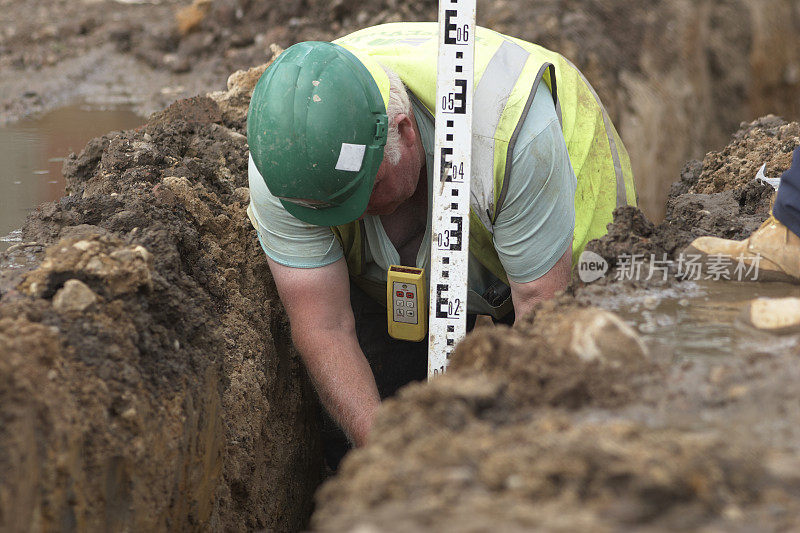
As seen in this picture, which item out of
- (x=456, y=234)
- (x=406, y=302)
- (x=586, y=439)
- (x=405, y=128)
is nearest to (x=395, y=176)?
(x=405, y=128)

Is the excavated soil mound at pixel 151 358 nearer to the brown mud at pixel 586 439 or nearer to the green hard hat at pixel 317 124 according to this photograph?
the green hard hat at pixel 317 124

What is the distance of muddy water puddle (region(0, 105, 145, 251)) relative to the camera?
120 inches

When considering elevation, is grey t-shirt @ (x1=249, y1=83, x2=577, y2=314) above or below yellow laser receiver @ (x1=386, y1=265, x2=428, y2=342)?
above

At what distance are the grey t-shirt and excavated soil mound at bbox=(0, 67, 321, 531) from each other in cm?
30

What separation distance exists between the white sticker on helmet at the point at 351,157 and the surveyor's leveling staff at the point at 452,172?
0.31m

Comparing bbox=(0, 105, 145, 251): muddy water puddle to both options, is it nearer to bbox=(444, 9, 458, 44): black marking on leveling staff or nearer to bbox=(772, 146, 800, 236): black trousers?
bbox=(444, 9, 458, 44): black marking on leveling staff

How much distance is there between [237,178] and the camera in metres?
3.05

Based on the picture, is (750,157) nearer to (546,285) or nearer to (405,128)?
(546,285)

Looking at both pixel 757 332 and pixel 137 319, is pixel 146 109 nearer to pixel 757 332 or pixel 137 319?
pixel 137 319

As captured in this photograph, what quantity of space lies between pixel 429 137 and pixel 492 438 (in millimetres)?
1264

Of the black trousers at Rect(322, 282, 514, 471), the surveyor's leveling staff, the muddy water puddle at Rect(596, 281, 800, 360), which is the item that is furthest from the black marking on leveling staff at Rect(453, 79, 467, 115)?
the black trousers at Rect(322, 282, 514, 471)

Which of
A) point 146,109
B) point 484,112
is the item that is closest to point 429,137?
point 484,112

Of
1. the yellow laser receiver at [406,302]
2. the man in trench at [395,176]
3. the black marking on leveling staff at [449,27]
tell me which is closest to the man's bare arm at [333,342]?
the man in trench at [395,176]

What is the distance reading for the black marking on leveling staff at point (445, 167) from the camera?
2.26 m
